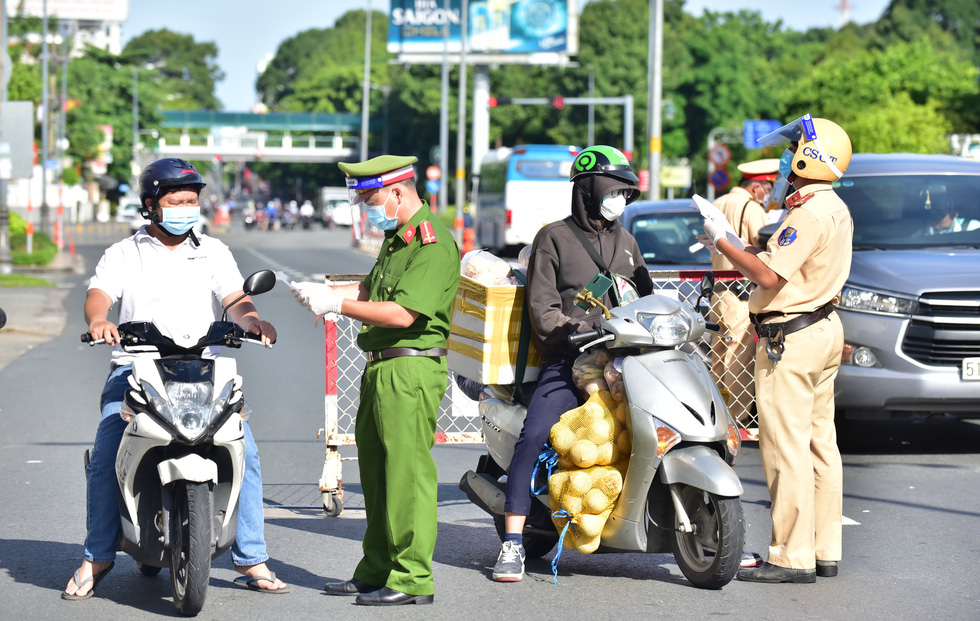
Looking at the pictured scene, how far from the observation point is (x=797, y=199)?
5.56 m

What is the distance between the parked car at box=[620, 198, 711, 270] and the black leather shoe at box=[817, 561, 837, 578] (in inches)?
215

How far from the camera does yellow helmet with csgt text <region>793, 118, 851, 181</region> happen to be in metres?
5.50

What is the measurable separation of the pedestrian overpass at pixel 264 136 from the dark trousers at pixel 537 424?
9996cm

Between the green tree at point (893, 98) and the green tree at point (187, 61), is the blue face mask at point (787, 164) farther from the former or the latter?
the green tree at point (187, 61)

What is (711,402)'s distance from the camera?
5.21m

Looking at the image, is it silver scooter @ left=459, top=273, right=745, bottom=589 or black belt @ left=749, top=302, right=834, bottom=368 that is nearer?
silver scooter @ left=459, top=273, right=745, bottom=589

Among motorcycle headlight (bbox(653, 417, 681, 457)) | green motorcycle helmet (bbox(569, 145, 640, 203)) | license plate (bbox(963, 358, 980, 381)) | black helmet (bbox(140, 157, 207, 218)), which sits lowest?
license plate (bbox(963, 358, 980, 381))

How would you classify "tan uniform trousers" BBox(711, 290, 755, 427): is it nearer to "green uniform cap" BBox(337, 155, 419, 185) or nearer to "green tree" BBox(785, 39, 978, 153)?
"green uniform cap" BBox(337, 155, 419, 185)

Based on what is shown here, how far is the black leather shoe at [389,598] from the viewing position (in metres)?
5.17

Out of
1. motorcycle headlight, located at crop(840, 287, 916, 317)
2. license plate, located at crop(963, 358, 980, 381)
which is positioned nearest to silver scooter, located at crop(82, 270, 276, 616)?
motorcycle headlight, located at crop(840, 287, 916, 317)

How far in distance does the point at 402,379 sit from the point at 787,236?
5.76 feet

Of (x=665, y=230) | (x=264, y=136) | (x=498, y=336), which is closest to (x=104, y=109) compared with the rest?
(x=264, y=136)

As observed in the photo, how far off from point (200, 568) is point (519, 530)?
1.42 m

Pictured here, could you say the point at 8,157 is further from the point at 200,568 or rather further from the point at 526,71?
the point at 526,71
